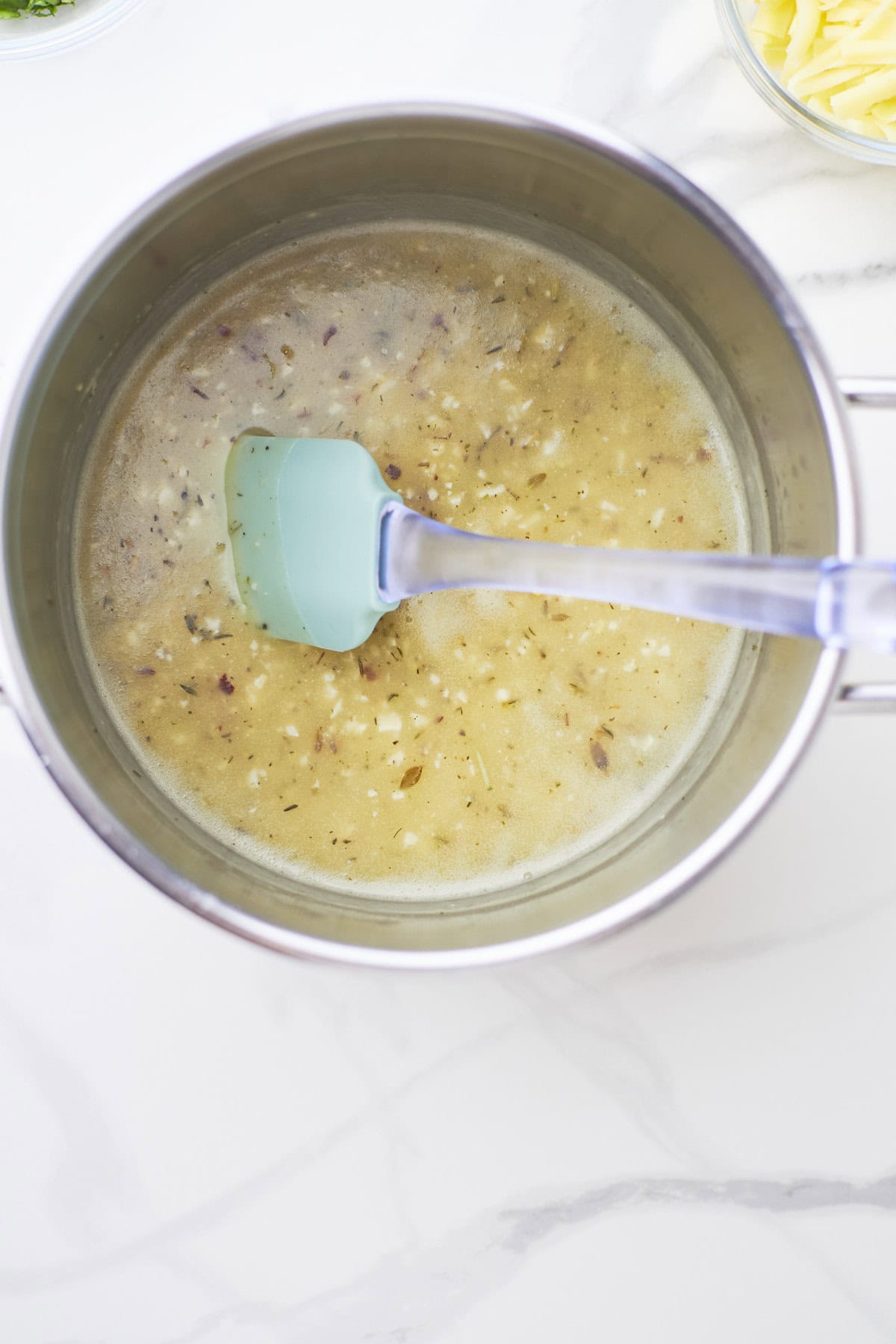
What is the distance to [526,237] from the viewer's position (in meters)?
0.75

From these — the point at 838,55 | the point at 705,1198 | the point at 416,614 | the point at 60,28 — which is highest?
the point at 60,28

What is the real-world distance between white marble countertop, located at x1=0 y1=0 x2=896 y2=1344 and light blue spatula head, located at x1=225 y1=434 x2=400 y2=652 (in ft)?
0.73

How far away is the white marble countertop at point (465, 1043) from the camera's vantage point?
759 mm

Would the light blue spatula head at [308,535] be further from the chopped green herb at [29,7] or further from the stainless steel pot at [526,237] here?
the chopped green herb at [29,7]

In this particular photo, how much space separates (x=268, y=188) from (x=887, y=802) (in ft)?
2.09

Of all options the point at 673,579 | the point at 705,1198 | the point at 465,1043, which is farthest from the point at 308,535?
the point at 705,1198

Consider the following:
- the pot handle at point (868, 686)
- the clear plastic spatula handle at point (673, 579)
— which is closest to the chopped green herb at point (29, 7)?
the clear plastic spatula handle at point (673, 579)

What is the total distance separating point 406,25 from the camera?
0.76 m

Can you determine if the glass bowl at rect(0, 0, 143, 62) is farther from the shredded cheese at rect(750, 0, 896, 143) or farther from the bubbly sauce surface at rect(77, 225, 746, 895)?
the shredded cheese at rect(750, 0, 896, 143)

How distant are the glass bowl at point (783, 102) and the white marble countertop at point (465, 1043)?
0.02 metres

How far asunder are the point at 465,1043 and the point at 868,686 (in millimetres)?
416

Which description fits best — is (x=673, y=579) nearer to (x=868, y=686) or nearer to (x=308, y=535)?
(x=868, y=686)

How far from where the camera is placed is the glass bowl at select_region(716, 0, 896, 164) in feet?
2.37

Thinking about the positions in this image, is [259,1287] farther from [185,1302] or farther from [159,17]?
[159,17]
